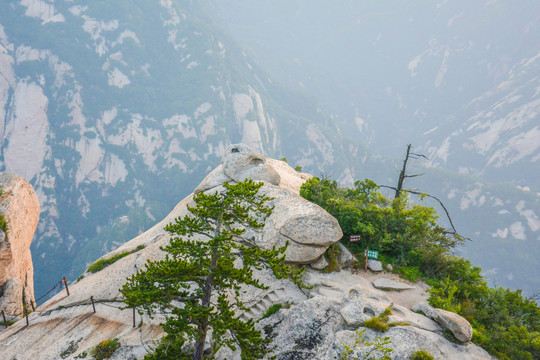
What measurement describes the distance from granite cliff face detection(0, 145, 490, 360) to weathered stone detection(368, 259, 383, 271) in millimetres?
799

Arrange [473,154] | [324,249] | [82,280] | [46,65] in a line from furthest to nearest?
[473,154] < [46,65] < [82,280] < [324,249]

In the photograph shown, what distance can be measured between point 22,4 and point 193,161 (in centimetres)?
11095

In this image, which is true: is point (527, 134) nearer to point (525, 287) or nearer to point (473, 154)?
point (473, 154)

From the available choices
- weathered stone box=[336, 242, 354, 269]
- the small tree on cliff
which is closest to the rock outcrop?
the small tree on cliff

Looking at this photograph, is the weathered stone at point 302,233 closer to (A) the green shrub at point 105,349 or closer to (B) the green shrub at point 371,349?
(B) the green shrub at point 371,349

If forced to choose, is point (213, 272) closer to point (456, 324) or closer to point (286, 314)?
point (286, 314)

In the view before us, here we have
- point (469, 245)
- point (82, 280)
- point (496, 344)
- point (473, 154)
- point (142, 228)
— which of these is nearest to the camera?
point (496, 344)

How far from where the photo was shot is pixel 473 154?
185 meters

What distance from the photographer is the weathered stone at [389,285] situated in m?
15.8

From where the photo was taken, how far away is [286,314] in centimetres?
1299

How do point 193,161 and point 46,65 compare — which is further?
point 193,161

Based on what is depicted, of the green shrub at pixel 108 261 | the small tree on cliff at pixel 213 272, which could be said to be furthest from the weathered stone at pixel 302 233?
the green shrub at pixel 108 261

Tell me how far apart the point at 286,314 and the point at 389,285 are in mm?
6922

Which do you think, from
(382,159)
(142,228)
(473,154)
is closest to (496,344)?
(142,228)
